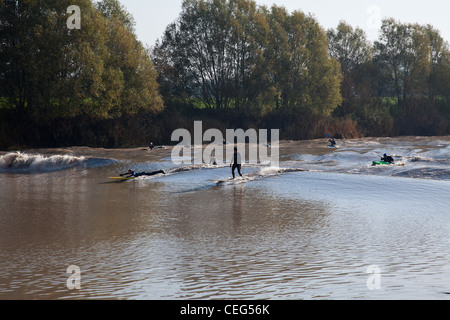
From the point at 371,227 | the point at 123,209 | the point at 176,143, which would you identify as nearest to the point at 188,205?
the point at 123,209

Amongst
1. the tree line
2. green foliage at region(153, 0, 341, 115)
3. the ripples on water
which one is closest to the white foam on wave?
the ripples on water

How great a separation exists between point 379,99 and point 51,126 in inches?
2115

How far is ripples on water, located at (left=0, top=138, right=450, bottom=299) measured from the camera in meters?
8.30

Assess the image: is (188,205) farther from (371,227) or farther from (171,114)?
(171,114)

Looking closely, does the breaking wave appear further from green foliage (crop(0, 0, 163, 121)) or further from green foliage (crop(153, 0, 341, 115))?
green foliage (crop(153, 0, 341, 115))

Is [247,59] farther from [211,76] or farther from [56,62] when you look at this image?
[56,62]

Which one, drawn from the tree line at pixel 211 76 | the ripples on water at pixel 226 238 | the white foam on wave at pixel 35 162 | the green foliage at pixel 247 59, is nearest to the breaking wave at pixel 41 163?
the white foam on wave at pixel 35 162

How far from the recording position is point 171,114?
2328 inches

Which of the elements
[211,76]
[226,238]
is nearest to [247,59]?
[211,76]

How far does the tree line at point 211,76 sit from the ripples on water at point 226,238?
2294cm

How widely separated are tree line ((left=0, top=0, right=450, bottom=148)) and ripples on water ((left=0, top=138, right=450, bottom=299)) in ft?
75.3

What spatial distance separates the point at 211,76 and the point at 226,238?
5284 cm

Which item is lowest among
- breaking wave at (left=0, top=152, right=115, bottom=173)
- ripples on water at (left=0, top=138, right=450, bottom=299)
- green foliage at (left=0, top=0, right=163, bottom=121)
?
ripples on water at (left=0, top=138, right=450, bottom=299)

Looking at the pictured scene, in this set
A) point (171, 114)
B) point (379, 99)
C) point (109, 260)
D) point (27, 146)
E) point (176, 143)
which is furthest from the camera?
point (379, 99)
